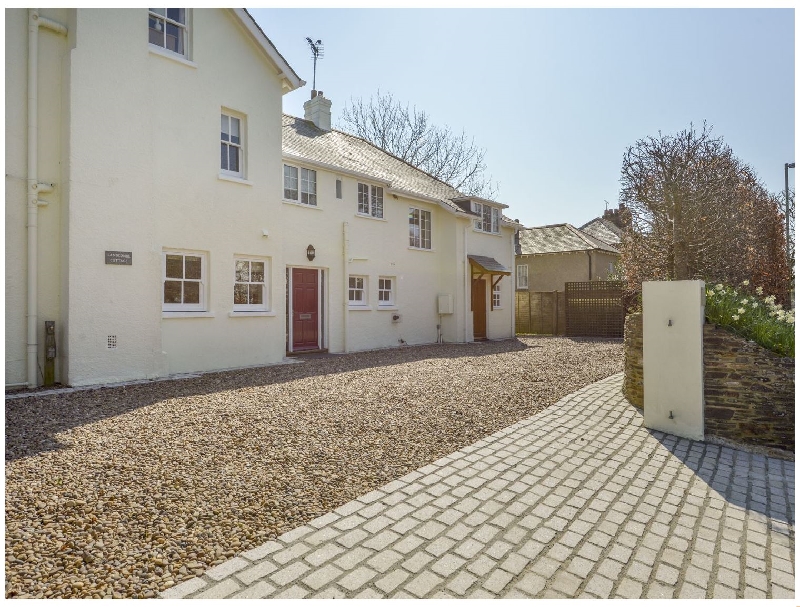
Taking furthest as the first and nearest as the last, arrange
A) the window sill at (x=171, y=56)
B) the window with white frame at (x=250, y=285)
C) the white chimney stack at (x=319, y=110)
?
the white chimney stack at (x=319, y=110)
the window with white frame at (x=250, y=285)
the window sill at (x=171, y=56)

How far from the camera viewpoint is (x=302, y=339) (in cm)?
1310

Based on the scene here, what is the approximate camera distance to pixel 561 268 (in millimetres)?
27047

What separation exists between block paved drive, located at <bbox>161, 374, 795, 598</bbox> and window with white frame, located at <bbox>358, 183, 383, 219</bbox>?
11.0 meters

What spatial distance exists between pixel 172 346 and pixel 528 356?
8578mm

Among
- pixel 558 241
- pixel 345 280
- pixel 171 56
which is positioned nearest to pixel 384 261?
pixel 345 280

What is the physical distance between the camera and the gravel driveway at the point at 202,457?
2844 millimetres

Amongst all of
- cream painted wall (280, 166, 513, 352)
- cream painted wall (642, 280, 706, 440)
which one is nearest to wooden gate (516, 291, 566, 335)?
cream painted wall (280, 166, 513, 352)

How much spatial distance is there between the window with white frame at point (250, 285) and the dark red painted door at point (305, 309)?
158cm

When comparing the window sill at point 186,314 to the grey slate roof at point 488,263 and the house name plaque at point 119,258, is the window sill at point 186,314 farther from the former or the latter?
the grey slate roof at point 488,263

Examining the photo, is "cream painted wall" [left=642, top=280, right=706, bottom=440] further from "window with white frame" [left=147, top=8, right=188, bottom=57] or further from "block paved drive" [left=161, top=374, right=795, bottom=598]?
"window with white frame" [left=147, top=8, right=188, bottom=57]

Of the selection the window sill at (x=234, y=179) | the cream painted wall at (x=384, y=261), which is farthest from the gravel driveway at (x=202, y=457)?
the cream painted wall at (x=384, y=261)

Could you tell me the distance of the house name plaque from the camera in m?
8.50

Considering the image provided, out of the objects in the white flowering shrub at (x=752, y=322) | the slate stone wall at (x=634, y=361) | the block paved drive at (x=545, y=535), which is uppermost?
the white flowering shrub at (x=752, y=322)

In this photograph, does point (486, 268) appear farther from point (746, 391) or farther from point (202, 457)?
point (202, 457)
